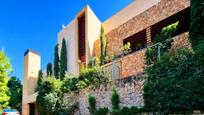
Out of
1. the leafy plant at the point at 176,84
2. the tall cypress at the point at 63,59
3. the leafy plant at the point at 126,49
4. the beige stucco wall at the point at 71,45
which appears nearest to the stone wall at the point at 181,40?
the leafy plant at the point at 176,84

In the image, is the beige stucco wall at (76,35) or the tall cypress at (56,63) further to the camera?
the tall cypress at (56,63)

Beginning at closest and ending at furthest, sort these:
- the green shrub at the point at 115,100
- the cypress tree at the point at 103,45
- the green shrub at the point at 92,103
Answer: the green shrub at the point at 115,100, the green shrub at the point at 92,103, the cypress tree at the point at 103,45

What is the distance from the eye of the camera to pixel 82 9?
27047 millimetres

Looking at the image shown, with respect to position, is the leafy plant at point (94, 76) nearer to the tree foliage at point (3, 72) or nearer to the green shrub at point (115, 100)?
the green shrub at point (115, 100)

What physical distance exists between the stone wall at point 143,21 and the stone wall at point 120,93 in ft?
17.8

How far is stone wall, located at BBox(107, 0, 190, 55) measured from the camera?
17875 mm

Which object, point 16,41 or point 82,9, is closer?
point 82,9

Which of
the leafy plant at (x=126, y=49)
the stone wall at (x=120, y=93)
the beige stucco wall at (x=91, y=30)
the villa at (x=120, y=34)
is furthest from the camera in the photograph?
the beige stucco wall at (x=91, y=30)

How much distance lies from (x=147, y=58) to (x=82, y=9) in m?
13.1

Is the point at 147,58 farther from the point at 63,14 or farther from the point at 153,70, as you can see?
the point at 63,14

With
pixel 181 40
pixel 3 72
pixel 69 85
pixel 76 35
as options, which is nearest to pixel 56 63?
pixel 76 35

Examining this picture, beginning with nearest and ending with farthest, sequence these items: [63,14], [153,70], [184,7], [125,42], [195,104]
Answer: [195,104] → [153,70] → [184,7] → [125,42] → [63,14]

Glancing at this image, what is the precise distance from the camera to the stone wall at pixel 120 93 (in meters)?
14.1

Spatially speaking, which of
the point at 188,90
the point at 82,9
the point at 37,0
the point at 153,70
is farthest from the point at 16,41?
the point at 188,90
